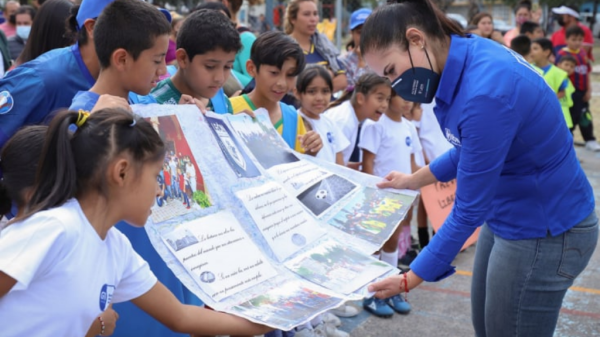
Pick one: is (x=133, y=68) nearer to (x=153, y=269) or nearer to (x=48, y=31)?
(x=153, y=269)

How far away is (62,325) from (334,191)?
1.28 meters

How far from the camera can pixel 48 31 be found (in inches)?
135

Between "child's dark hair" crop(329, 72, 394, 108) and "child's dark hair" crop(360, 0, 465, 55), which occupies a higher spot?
"child's dark hair" crop(360, 0, 465, 55)

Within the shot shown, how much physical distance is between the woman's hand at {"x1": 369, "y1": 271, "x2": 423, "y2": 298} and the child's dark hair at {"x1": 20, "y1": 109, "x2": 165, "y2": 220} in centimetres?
89

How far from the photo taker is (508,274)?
236 centimetres

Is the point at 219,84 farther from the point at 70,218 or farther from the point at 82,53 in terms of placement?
the point at 70,218

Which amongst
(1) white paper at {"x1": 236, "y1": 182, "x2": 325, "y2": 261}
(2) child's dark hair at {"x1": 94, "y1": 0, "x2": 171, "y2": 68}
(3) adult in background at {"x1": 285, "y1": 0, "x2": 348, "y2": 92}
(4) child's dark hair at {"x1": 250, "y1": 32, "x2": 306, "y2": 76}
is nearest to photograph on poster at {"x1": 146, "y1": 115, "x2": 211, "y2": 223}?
(1) white paper at {"x1": 236, "y1": 182, "x2": 325, "y2": 261}

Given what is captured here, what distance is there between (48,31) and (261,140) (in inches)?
57.1

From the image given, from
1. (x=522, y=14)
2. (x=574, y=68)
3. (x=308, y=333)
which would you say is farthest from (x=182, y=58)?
(x=522, y=14)

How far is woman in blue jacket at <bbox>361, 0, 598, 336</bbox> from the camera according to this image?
218 cm

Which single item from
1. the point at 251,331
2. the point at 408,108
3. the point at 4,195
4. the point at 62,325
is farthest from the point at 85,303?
the point at 408,108

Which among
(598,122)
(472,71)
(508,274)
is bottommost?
(598,122)

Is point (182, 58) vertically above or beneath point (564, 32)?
above

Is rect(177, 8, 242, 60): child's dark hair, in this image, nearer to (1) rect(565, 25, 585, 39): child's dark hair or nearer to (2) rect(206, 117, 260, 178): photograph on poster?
(2) rect(206, 117, 260, 178): photograph on poster
